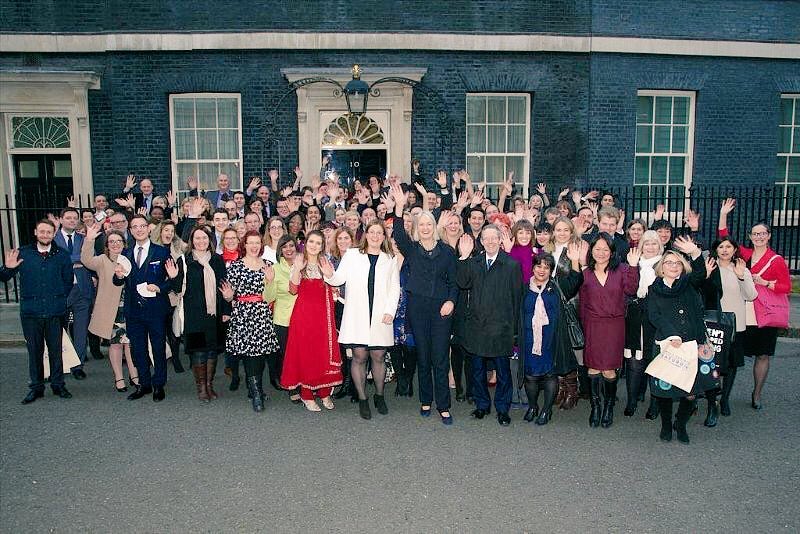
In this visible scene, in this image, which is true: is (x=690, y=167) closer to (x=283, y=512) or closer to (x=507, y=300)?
(x=507, y=300)

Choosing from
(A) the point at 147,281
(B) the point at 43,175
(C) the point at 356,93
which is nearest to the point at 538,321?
(A) the point at 147,281

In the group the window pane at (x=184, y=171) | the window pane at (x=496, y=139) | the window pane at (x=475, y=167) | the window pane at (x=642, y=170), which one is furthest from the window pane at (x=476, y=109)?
the window pane at (x=184, y=171)

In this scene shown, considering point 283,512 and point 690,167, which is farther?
point 690,167

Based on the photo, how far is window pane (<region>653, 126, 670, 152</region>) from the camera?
562 inches

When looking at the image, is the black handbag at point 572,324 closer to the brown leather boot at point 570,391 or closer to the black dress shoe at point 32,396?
the brown leather boot at point 570,391

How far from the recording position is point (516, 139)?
45.9 feet

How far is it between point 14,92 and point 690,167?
13386 mm

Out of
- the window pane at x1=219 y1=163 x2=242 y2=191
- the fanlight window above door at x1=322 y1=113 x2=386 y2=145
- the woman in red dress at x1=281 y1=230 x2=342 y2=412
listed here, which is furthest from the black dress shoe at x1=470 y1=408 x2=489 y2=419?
the window pane at x1=219 y1=163 x2=242 y2=191

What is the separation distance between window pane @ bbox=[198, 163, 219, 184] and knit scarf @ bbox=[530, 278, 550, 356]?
927 cm

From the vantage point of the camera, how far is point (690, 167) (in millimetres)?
14344

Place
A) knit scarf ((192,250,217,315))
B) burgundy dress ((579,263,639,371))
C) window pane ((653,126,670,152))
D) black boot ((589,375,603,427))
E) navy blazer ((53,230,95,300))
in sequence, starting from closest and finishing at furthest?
burgundy dress ((579,263,639,371)) → black boot ((589,375,603,427)) → knit scarf ((192,250,217,315)) → navy blazer ((53,230,95,300)) → window pane ((653,126,670,152))

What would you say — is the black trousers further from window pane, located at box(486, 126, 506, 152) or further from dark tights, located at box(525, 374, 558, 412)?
window pane, located at box(486, 126, 506, 152)

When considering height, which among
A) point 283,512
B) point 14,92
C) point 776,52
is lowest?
point 283,512

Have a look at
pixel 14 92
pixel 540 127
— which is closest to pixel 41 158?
pixel 14 92
